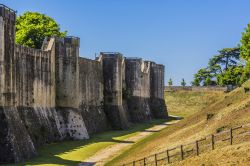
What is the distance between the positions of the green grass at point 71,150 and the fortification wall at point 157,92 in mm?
46215

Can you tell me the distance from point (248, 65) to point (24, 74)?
4079 centimetres

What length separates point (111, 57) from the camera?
3255 inches

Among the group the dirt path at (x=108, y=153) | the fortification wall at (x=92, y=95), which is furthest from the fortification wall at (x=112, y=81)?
the dirt path at (x=108, y=153)

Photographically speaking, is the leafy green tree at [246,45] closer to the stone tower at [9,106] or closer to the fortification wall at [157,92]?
the fortification wall at [157,92]

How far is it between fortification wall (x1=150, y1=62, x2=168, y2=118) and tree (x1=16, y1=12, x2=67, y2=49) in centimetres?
2345

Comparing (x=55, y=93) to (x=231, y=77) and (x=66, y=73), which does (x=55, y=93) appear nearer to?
(x=66, y=73)

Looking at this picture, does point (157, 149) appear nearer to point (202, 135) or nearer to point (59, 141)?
point (202, 135)

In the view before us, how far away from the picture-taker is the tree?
93188mm

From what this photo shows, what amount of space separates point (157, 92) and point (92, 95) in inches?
1662

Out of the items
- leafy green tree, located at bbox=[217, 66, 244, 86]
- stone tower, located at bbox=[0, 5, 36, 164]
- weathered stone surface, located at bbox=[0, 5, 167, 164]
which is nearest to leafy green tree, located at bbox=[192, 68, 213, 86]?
leafy green tree, located at bbox=[217, 66, 244, 86]

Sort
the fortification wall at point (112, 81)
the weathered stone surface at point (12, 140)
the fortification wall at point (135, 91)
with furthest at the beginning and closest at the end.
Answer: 1. the fortification wall at point (135, 91)
2. the fortification wall at point (112, 81)
3. the weathered stone surface at point (12, 140)

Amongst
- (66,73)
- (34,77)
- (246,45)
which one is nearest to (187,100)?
(246,45)

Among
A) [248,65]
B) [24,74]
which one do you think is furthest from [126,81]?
[24,74]

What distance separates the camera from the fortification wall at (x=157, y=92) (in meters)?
114
